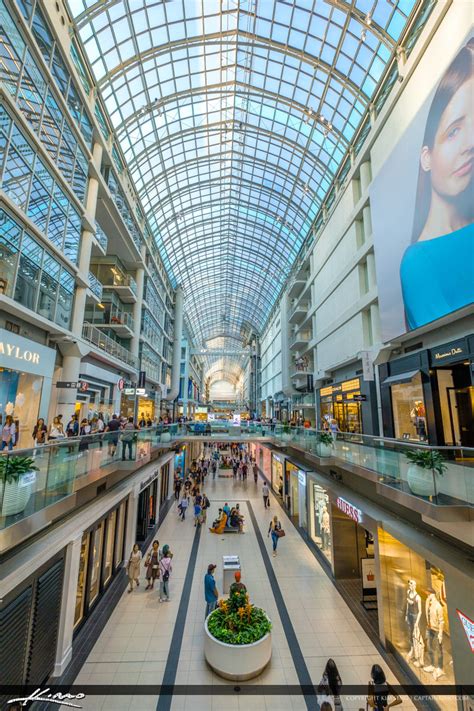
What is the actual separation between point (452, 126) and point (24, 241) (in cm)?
1423

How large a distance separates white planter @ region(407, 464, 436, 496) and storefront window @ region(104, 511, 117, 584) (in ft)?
32.2

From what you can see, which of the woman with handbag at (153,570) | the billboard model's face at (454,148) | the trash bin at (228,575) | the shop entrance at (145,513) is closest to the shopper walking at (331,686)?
the trash bin at (228,575)

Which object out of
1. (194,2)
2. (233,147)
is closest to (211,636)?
(194,2)

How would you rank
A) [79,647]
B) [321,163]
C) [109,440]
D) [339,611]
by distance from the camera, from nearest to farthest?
1. [79,647]
2. [339,611]
3. [109,440]
4. [321,163]

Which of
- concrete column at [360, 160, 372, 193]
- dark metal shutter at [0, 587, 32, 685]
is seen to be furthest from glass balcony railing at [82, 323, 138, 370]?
concrete column at [360, 160, 372, 193]

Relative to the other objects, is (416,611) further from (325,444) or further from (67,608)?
(67,608)

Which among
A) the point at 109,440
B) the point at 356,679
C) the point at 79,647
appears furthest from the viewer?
the point at 109,440

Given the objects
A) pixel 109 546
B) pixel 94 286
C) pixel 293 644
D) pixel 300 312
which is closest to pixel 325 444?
pixel 293 644

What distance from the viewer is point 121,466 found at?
38.8 feet

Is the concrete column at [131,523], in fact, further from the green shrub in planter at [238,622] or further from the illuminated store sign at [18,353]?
the illuminated store sign at [18,353]

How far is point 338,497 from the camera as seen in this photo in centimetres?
1184

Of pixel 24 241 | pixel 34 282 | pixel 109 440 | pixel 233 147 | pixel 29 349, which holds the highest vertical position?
pixel 233 147

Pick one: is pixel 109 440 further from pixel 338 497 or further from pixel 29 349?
pixel 338 497

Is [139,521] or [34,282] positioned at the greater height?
[34,282]
